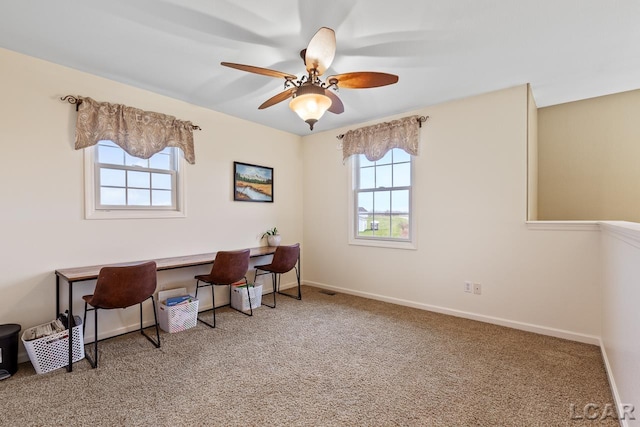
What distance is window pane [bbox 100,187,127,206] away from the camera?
281 centimetres

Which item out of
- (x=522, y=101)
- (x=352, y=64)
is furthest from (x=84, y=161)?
(x=522, y=101)

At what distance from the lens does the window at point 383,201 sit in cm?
374

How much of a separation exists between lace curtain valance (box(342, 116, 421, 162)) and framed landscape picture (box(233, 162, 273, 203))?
46.1 inches

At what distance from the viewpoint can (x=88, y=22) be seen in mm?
1960

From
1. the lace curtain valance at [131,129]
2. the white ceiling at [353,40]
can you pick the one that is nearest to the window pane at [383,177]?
the white ceiling at [353,40]

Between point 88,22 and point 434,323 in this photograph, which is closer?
point 88,22

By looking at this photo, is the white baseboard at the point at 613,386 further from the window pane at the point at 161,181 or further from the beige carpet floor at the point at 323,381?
the window pane at the point at 161,181

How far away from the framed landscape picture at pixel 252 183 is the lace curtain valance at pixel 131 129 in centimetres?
66

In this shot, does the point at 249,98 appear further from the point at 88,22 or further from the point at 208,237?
the point at 208,237

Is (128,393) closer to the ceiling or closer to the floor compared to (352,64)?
closer to the floor

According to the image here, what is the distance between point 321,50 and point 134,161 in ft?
7.63

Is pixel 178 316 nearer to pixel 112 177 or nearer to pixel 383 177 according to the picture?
pixel 112 177

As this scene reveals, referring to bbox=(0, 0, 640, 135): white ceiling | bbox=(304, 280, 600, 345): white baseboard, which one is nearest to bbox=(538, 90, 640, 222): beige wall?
bbox=(0, 0, 640, 135): white ceiling

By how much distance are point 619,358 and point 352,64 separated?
9.00ft
